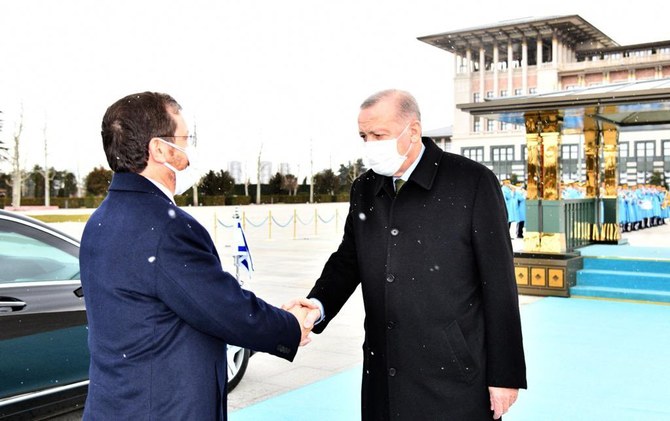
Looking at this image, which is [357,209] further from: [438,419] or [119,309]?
[119,309]

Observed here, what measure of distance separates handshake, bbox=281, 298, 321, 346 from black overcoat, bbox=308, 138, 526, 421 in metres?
0.26

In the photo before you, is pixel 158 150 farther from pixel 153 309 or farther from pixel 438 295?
pixel 438 295

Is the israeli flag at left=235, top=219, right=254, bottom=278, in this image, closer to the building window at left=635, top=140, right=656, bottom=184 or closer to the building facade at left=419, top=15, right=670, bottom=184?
the building facade at left=419, top=15, right=670, bottom=184

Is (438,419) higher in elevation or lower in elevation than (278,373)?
higher

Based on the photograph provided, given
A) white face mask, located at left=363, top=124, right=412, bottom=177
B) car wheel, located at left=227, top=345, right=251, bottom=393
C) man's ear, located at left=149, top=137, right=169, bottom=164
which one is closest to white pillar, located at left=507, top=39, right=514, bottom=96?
car wheel, located at left=227, top=345, right=251, bottom=393

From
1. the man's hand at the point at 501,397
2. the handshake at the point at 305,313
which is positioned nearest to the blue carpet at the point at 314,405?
the handshake at the point at 305,313

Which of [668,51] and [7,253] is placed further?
[668,51]

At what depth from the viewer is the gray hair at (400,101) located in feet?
9.39

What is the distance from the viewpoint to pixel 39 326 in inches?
165

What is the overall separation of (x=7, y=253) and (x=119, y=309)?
9.78 feet

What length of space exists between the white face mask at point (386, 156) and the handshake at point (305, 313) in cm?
64

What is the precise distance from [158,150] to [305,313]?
0.96 metres

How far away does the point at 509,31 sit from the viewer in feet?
256

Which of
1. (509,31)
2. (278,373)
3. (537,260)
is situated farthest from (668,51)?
(278,373)
